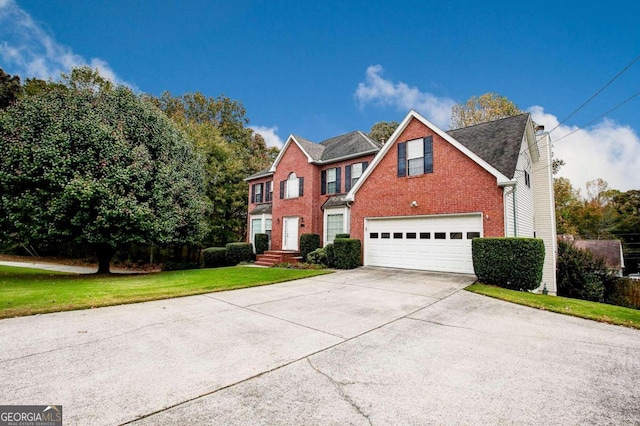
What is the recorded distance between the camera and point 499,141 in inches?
475

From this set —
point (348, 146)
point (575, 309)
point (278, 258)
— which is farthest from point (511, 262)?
point (348, 146)

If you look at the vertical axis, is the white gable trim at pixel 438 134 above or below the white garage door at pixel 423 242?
above

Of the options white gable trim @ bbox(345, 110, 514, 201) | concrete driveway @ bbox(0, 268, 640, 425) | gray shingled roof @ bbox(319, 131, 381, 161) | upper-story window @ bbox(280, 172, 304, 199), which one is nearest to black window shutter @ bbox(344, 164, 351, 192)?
gray shingled roof @ bbox(319, 131, 381, 161)

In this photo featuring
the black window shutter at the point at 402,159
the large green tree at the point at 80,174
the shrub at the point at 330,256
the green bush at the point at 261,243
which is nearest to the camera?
the large green tree at the point at 80,174

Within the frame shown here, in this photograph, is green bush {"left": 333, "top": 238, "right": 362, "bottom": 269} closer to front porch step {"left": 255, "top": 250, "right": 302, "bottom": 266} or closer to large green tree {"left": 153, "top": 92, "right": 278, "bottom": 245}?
front porch step {"left": 255, "top": 250, "right": 302, "bottom": 266}

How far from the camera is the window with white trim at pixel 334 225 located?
634 inches

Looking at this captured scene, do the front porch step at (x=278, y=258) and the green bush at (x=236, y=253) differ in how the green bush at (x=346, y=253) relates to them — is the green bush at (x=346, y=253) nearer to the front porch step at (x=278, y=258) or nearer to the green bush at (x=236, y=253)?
the front porch step at (x=278, y=258)

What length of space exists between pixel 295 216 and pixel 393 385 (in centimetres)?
1563

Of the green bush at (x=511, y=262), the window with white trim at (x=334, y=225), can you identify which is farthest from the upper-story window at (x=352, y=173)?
the green bush at (x=511, y=262)

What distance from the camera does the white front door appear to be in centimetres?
1821

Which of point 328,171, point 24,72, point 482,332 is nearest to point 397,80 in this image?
point 328,171

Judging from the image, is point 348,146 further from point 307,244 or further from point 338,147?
point 307,244

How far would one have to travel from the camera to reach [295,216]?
60.1 feet

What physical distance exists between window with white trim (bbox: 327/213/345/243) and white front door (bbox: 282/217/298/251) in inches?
99.1
